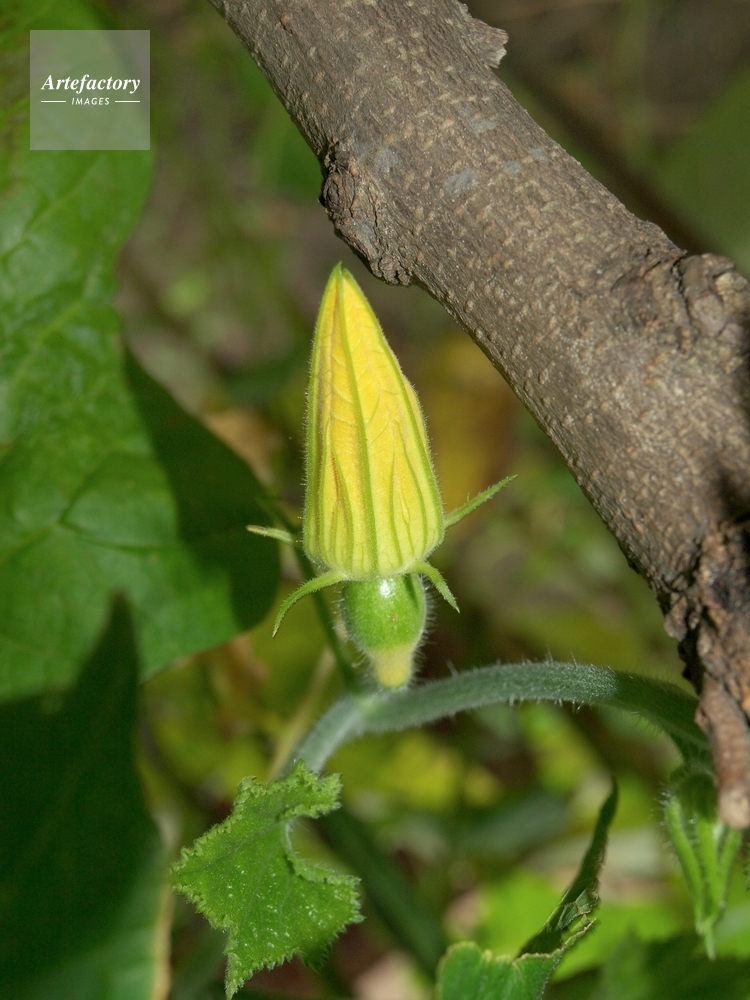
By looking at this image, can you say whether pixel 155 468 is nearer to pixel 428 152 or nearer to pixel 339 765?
pixel 428 152

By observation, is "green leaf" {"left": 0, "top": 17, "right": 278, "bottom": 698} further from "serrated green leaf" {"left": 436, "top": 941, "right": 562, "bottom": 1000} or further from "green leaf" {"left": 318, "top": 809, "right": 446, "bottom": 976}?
"serrated green leaf" {"left": 436, "top": 941, "right": 562, "bottom": 1000}

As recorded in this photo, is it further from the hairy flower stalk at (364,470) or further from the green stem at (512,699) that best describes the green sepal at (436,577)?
the green stem at (512,699)

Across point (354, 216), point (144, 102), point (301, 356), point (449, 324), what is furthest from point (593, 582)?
point (354, 216)

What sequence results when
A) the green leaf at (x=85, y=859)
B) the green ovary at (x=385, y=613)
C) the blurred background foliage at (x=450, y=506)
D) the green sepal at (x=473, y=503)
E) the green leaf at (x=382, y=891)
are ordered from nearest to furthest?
the green sepal at (x=473, y=503) → the green ovary at (x=385, y=613) → the green leaf at (x=85, y=859) → the green leaf at (x=382, y=891) → the blurred background foliage at (x=450, y=506)

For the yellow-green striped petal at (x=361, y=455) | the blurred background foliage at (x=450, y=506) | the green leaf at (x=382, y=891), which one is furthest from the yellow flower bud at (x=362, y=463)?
the green leaf at (x=382, y=891)

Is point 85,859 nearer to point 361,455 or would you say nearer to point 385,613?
point 385,613

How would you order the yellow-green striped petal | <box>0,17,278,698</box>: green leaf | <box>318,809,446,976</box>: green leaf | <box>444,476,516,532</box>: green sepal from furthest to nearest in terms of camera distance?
<box>318,809,446,976</box>: green leaf → <box>0,17,278,698</box>: green leaf → <box>444,476,516,532</box>: green sepal → the yellow-green striped petal

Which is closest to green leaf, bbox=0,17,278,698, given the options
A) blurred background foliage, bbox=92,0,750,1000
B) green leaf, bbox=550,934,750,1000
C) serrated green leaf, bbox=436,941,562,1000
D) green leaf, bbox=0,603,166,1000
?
green leaf, bbox=0,603,166,1000
